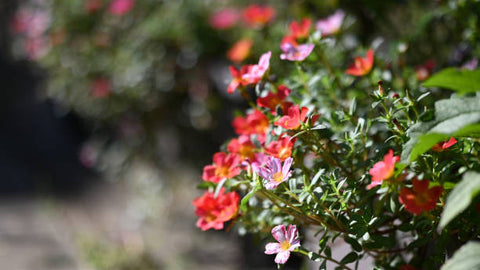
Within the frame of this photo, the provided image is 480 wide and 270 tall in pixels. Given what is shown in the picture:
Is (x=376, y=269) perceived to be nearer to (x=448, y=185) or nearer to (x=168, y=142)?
(x=448, y=185)

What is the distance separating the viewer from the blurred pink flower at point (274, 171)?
782 millimetres

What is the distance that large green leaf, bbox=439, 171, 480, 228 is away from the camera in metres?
0.58

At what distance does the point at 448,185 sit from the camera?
0.75 m

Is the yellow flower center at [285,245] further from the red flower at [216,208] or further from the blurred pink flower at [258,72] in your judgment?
the blurred pink flower at [258,72]

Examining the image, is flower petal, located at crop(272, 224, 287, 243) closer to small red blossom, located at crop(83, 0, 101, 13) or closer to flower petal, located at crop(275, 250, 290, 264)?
flower petal, located at crop(275, 250, 290, 264)

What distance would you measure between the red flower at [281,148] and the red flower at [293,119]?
23 millimetres

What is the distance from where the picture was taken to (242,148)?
96cm

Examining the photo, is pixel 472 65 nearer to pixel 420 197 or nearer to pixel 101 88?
pixel 420 197

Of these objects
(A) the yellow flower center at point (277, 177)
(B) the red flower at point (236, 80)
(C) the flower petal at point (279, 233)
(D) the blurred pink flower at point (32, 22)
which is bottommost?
(C) the flower petal at point (279, 233)

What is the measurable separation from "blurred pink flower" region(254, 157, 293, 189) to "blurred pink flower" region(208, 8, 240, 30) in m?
1.50

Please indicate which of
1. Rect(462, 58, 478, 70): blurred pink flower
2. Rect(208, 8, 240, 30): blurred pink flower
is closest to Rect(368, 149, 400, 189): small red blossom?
Rect(462, 58, 478, 70): blurred pink flower

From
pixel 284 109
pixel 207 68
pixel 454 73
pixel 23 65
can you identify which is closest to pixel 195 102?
pixel 207 68

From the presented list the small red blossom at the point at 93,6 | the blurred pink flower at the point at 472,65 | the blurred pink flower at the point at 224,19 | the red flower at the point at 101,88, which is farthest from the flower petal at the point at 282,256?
the small red blossom at the point at 93,6

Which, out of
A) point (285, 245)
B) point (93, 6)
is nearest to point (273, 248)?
point (285, 245)
